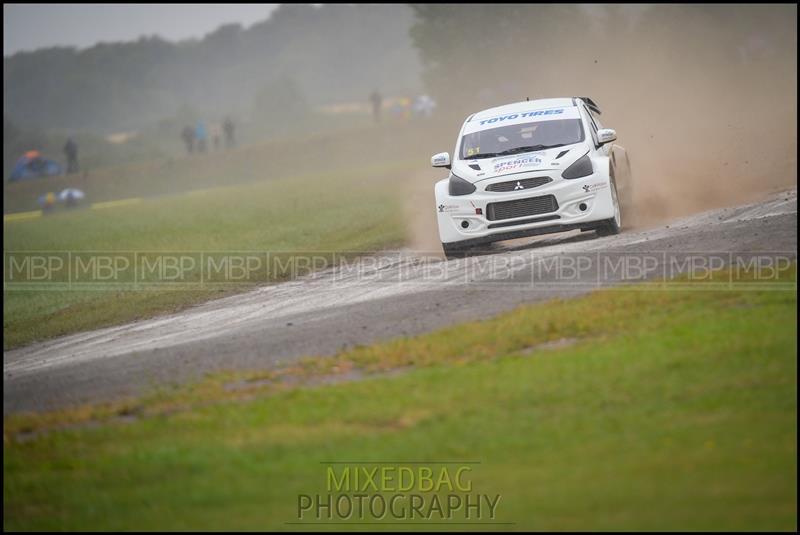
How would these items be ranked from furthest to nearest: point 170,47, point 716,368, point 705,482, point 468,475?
point 170,47
point 716,368
point 468,475
point 705,482

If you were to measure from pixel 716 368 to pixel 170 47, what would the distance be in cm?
14845

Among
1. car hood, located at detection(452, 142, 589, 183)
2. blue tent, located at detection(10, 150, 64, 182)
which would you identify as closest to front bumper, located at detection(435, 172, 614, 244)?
car hood, located at detection(452, 142, 589, 183)

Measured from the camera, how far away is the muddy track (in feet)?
34.8

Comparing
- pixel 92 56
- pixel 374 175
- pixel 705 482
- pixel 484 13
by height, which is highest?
pixel 92 56

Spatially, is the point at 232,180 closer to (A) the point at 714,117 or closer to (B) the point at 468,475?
(A) the point at 714,117

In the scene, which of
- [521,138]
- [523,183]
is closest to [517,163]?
[523,183]

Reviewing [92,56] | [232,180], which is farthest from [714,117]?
[92,56]

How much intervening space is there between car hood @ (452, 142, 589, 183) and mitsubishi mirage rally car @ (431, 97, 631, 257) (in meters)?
0.01

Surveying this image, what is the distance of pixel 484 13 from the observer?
66250mm

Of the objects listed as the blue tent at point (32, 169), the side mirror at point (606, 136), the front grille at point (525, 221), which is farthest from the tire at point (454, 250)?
the blue tent at point (32, 169)

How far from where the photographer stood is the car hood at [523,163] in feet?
48.5

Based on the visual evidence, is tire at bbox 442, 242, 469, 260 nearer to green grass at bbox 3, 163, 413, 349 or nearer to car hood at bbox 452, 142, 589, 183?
car hood at bbox 452, 142, 589, 183

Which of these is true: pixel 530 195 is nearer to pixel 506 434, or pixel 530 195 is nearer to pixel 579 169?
pixel 579 169

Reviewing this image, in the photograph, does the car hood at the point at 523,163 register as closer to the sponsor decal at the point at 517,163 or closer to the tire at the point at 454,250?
the sponsor decal at the point at 517,163
